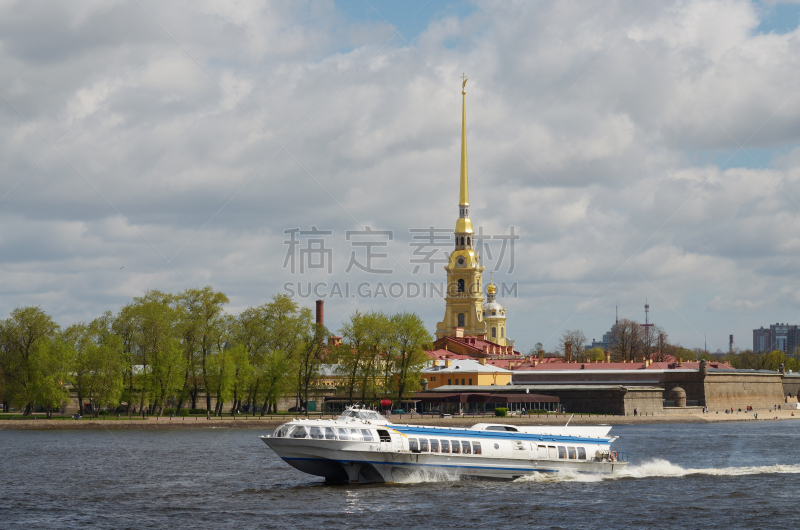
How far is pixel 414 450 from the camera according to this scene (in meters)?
52.7

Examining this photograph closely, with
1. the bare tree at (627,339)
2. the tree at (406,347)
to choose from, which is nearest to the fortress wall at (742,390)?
the bare tree at (627,339)

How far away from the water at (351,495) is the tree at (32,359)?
90.9ft

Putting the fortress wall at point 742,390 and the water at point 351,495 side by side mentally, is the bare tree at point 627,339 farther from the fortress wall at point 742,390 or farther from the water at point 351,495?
the water at point 351,495

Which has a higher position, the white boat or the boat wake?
the white boat

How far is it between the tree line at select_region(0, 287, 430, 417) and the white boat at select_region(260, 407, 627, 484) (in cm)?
5378

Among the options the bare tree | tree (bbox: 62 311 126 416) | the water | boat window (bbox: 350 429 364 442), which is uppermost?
the bare tree

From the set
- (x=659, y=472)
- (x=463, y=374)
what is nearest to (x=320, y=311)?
(x=463, y=374)

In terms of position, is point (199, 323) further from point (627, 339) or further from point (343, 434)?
point (627, 339)

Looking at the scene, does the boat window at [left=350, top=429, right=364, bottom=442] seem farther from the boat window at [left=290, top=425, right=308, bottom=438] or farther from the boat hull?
the boat window at [left=290, top=425, right=308, bottom=438]

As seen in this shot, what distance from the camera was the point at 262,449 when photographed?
7600 cm

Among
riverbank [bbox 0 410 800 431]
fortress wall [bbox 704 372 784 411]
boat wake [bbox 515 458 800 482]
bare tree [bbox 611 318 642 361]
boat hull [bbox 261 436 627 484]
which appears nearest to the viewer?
boat hull [bbox 261 436 627 484]

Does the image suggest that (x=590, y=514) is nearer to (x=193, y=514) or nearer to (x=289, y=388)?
(x=193, y=514)

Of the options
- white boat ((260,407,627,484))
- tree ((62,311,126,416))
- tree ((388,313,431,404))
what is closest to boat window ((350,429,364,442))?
white boat ((260,407,627,484))

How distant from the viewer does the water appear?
42.8m
